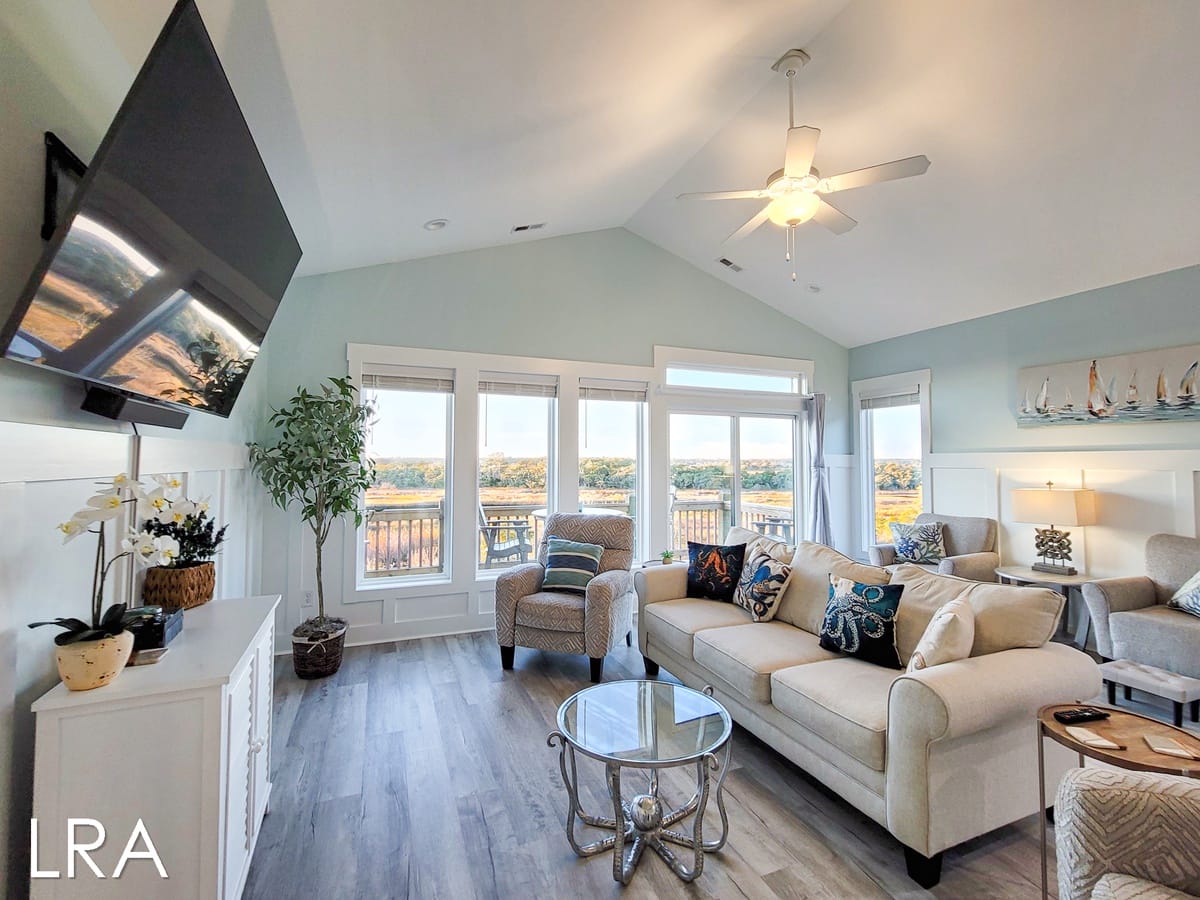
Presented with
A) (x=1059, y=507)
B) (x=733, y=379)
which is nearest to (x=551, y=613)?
(x=733, y=379)

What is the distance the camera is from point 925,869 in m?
1.73

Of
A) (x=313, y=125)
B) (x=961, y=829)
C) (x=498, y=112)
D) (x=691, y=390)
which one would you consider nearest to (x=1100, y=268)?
(x=691, y=390)

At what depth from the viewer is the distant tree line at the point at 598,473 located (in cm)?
421

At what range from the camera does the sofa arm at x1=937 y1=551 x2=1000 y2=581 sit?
4.23 meters

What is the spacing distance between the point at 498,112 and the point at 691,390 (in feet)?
10.6

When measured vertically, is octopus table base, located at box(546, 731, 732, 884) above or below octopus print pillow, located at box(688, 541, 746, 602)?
below

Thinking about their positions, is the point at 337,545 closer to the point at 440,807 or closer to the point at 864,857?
the point at 440,807

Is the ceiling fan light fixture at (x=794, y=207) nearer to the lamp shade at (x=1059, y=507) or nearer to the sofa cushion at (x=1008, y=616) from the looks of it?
the sofa cushion at (x=1008, y=616)

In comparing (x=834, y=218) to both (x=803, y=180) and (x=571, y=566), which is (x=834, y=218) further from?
(x=571, y=566)

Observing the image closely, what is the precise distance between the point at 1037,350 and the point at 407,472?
17.1 feet

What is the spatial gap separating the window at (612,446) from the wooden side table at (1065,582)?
2983 millimetres

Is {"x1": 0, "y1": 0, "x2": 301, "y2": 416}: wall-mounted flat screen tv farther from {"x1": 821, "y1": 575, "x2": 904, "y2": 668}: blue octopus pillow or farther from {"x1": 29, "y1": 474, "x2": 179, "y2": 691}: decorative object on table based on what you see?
{"x1": 821, "y1": 575, "x2": 904, "y2": 668}: blue octopus pillow

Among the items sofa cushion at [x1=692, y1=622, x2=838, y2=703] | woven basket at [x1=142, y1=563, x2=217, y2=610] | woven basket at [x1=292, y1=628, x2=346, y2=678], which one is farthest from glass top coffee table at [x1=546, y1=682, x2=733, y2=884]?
woven basket at [x1=292, y1=628, x2=346, y2=678]

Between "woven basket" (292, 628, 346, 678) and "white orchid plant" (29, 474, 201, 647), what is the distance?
1.94 m
